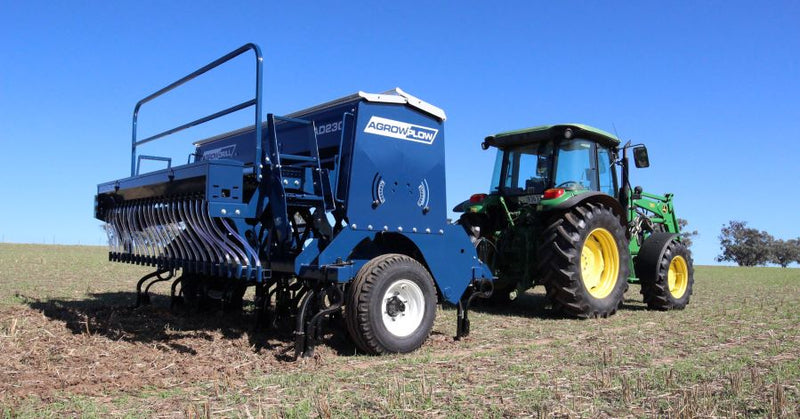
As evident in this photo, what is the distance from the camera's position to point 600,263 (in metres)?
8.06

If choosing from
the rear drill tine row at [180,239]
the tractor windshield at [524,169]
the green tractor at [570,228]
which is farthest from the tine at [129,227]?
the tractor windshield at [524,169]

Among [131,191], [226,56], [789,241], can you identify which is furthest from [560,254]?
[789,241]

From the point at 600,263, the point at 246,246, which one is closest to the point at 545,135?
the point at 600,263

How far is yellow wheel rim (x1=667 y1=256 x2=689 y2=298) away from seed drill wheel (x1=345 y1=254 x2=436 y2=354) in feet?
17.2

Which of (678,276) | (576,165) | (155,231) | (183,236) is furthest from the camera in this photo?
(678,276)

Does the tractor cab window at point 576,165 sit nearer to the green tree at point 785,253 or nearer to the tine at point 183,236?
the tine at point 183,236

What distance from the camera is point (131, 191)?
252 inches

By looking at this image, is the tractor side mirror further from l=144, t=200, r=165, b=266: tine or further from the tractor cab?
l=144, t=200, r=165, b=266: tine

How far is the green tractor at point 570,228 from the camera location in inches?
290

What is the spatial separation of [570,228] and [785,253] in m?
54.7

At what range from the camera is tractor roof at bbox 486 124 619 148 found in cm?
804

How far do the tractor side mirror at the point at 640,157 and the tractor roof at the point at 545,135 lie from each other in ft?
0.94

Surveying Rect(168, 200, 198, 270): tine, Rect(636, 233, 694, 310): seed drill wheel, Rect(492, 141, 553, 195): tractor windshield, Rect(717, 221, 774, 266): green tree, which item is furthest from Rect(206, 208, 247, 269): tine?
Rect(717, 221, 774, 266): green tree

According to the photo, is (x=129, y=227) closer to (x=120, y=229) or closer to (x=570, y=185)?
(x=120, y=229)
